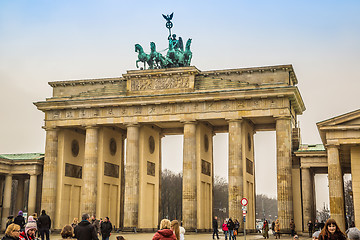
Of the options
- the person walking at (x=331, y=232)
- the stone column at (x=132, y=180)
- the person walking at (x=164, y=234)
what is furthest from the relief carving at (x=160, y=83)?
the person walking at (x=331, y=232)

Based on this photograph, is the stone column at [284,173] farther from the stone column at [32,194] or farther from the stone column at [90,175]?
the stone column at [32,194]

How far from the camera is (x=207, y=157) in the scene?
167 ft

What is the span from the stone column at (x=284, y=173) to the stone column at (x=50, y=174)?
22350mm

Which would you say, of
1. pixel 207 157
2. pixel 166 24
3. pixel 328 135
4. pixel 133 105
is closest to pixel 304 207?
pixel 207 157

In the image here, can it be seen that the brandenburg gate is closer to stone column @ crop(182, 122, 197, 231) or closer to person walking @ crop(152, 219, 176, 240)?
stone column @ crop(182, 122, 197, 231)

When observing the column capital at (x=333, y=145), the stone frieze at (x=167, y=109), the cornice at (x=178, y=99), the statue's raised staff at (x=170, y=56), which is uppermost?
the statue's raised staff at (x=170, y=56)

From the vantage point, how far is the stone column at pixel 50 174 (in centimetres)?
4981

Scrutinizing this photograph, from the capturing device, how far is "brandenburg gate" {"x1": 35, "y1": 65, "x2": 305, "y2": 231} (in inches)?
1779

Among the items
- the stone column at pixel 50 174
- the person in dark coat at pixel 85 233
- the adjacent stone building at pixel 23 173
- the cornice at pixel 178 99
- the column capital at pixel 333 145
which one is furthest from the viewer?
the adjacent stone building at pixel 23 173

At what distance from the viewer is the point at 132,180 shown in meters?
47.8

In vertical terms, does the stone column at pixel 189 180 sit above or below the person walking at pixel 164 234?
above

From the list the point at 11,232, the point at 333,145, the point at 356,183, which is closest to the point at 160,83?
the point at 333,145

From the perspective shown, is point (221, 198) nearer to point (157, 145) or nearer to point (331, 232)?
point (157, 145)

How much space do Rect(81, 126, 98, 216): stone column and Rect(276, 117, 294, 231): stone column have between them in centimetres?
1793
